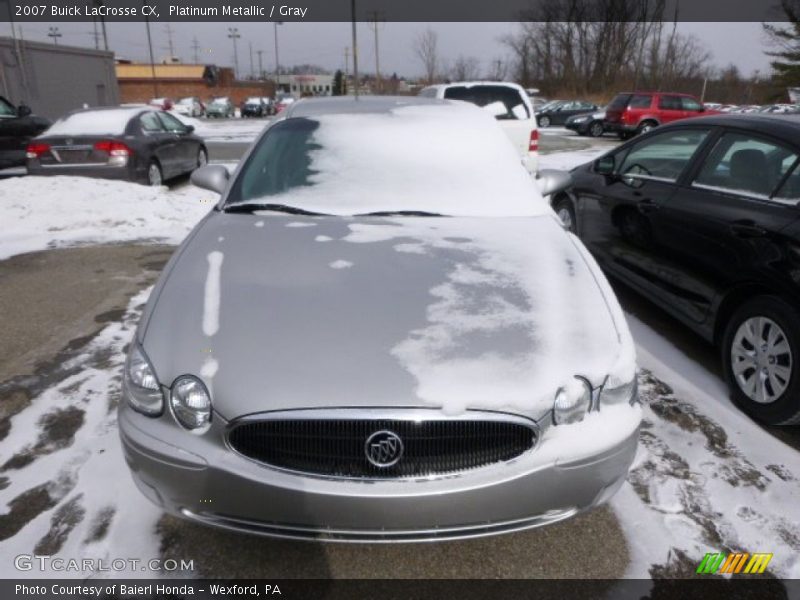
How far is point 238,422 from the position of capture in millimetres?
1838

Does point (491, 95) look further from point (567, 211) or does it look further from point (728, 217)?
point (728, 217)

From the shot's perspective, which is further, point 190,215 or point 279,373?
point 190,215

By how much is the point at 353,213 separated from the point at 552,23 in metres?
63.7

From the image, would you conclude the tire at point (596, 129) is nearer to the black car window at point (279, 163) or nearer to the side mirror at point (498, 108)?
the side mirror at point (498, 108)

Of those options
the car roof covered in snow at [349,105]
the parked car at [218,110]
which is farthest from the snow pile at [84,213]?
the parked car at [218,110]

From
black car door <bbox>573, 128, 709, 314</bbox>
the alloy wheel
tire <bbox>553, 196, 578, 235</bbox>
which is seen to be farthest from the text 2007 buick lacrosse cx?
tire <bbox>553, 196, 578, 235</bbox>

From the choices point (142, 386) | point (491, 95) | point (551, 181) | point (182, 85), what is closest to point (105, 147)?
point (491, 95)

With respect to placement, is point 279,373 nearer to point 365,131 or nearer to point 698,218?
point 365,131

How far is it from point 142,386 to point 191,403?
0.72ft

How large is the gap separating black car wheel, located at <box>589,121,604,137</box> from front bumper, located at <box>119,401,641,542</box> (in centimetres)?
2340

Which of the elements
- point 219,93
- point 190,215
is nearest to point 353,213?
point 190,215

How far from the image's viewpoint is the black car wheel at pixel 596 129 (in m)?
23.0

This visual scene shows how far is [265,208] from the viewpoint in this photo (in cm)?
298

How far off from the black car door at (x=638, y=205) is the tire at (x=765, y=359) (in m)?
0.69
